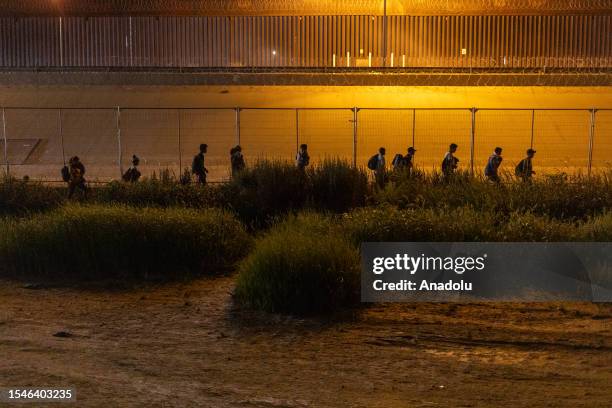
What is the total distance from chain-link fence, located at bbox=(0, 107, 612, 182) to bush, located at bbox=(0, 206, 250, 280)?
38.4 feet

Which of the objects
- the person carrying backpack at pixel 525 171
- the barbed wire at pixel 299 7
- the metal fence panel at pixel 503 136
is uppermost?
the barbed wire at pixel 299 7

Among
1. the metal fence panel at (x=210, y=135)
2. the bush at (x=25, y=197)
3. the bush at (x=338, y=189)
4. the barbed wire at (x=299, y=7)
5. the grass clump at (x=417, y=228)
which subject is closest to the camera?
the grass clump at (x=417, y=228)

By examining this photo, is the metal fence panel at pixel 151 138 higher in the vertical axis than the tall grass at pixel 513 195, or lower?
higher

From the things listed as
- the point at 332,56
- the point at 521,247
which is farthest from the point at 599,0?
the point at 521,247

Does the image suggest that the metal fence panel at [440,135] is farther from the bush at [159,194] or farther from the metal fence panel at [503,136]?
the bush at [159,194]

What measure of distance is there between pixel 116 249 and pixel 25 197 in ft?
22.0

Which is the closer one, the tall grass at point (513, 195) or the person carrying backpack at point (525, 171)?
the tall grass at point (513, 195)

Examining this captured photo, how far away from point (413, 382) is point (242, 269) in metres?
4.22

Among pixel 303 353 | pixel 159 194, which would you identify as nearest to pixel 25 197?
pixel 159 194

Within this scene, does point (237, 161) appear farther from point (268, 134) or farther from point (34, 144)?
point (34, 144)

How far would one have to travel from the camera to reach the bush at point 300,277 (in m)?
10.4

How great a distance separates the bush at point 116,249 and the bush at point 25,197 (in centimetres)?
448

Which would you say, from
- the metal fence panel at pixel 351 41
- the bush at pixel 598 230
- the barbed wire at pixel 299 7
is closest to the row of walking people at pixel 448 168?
the bush at pixel 598 230

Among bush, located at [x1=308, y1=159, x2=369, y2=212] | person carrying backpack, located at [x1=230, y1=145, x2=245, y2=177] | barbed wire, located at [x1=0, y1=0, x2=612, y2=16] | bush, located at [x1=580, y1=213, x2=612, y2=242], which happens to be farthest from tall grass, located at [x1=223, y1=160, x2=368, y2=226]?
barbed wire, located at [x1=0, y1=0, x2=612, y2=16]
